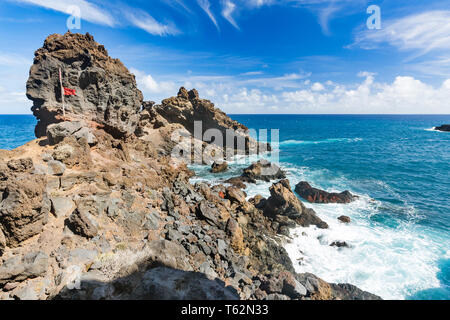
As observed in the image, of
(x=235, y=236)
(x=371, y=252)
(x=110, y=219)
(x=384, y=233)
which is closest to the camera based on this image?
(x=110, y=219)

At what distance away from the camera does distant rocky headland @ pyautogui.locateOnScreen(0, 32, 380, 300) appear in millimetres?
6266

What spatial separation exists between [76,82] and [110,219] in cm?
1776

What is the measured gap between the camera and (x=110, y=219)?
9719mm

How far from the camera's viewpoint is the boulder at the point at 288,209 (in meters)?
18.6

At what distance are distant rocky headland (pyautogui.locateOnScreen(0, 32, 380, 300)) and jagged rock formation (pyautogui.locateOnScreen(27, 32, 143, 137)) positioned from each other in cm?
10

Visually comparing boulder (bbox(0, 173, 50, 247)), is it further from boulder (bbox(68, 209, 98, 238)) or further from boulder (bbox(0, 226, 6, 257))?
boulder (bbox(68, 209, 98, 238))

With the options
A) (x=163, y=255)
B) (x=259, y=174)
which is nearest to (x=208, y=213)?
(x=163, y=255)

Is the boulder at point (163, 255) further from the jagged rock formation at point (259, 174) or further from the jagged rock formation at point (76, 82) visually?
the jagged rock formation at point (259, 174)

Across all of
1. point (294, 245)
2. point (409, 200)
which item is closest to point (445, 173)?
point (409, 200)

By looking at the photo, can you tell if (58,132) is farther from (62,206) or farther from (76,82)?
(76,82)

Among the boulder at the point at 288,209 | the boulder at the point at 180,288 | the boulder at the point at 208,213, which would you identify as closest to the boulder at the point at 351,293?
the boulder at the point at 288,209

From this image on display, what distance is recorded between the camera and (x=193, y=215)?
1285cm

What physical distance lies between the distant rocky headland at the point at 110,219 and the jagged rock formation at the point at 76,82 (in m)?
0.10

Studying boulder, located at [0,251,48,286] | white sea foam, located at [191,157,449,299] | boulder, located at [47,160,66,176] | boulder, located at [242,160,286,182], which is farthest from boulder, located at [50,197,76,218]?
boulder, located at [242,160,286,182]
